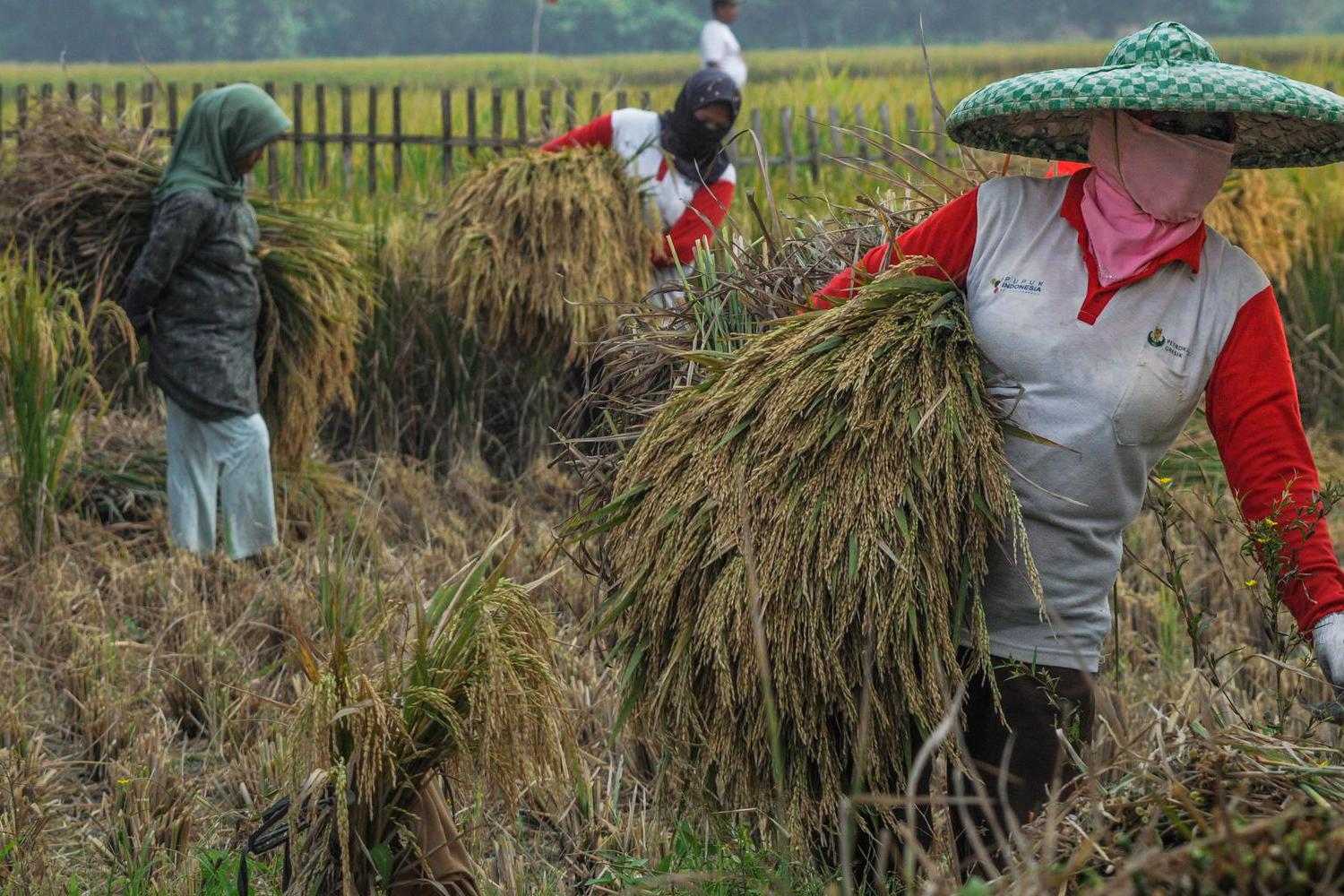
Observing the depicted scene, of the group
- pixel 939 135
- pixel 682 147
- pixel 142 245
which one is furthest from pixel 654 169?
pixel 939 135

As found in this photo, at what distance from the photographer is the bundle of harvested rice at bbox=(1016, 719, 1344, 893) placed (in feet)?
3.63

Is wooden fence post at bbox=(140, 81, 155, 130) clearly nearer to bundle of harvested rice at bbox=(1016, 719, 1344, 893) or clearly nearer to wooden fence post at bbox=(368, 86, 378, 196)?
wooden fence post at bbox=(368, 86, 378, 196)

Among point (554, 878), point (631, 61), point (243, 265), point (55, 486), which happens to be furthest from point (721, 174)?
point (631, 61)

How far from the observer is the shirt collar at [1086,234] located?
2164 mm

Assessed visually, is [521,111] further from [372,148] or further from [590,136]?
[590,136]

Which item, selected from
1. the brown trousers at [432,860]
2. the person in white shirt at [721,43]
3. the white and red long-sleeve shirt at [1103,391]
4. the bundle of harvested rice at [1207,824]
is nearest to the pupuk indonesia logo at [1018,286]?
the white and red long-sleeve shirt at [1103,391]

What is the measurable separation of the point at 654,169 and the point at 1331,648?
11.6 ft

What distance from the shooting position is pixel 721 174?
5.11 meters

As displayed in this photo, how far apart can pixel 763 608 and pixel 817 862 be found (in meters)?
0.57

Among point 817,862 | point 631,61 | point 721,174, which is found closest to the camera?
point 817,862

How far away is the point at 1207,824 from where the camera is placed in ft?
4.17

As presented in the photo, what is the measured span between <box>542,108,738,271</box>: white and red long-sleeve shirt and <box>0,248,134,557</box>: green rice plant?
180 cm

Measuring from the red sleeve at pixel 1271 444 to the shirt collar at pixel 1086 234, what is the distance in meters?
0.12

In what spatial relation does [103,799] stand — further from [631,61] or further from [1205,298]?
[631,61]
